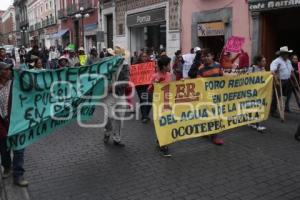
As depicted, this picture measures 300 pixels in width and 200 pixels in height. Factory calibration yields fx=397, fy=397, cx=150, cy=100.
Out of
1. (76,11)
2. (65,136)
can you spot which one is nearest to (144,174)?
(65,136)

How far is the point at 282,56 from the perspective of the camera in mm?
9023

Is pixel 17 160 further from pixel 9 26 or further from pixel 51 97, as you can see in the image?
pixel 9 26

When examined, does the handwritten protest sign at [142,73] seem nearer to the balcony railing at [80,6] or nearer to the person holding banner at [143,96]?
the person holding banner at [143,96]

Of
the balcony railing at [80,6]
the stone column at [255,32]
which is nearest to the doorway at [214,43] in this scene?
the stone column at [255,32]

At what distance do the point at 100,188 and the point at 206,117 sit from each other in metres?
2.36

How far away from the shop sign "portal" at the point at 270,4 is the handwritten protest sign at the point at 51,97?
743cm

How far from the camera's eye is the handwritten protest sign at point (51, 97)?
194 inches

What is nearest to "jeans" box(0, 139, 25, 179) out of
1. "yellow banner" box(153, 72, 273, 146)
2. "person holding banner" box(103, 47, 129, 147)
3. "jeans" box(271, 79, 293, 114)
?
"person holding banner" box(103, 47, 129, 147)

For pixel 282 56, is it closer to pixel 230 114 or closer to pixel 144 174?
pixel 230 114

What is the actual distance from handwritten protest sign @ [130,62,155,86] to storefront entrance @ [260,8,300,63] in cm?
473

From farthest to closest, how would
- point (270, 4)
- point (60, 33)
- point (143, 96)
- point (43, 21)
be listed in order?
point (43, 21), point (60, 33), point (270, 4), point (143, 96)

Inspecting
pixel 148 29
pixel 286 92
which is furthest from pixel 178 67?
pixel 148 29

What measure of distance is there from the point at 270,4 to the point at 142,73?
5.03 m

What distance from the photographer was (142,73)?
10164 mm
